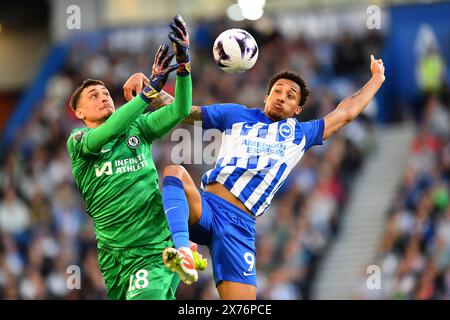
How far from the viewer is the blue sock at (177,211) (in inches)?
357

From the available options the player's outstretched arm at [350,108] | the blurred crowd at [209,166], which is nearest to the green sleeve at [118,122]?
the player's outstretched arm at [350,108]

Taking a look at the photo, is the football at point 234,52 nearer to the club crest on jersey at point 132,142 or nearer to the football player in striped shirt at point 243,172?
the football player in striped shirt at point 243,172

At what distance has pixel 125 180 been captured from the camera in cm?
960

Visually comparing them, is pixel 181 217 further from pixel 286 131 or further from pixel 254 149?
pixel 286 131

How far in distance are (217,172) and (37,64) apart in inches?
895

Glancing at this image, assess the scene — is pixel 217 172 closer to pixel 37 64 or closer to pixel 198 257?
pixel 198 257

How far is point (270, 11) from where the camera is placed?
83.3 feet

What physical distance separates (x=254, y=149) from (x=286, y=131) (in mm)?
377

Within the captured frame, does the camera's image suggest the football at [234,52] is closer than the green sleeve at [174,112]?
No
